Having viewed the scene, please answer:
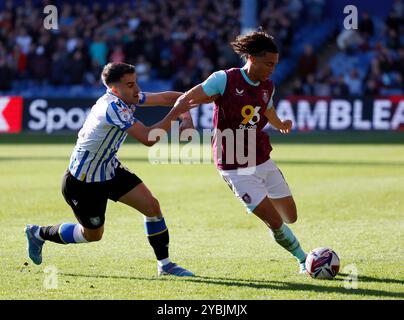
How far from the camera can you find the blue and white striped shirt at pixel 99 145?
776 cm

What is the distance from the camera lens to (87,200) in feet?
25.9

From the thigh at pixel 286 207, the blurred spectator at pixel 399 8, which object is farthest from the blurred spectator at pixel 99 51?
the thigh at pixel 286 207

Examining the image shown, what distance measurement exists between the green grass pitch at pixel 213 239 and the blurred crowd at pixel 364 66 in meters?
8.38

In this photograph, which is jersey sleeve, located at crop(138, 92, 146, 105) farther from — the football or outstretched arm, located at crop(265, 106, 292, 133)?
the football

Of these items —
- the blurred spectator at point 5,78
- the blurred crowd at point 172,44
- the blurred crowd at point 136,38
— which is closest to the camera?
the blurred crowd at point 172,44

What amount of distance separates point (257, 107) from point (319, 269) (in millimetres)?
1605

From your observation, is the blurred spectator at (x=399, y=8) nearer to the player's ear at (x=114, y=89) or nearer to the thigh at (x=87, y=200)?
the player's ear at (x=114, y=89)

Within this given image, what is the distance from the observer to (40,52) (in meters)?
28.8

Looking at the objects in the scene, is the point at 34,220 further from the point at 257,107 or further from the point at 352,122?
the point at 352,122

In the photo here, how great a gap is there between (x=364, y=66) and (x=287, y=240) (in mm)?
21285

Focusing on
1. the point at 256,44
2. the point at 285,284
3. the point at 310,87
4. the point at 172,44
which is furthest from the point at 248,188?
the point at 172,44

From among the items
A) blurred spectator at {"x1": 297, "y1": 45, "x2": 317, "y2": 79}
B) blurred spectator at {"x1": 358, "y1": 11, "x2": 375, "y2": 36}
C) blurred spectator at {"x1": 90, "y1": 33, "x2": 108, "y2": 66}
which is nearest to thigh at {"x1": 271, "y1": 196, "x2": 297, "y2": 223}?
blurred spectator at {"x1": 297, "y1": 45, "x2": 317, "y2": 79}

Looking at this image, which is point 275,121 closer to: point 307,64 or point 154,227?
point 154,227

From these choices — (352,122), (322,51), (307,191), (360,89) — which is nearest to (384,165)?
(307,191)
